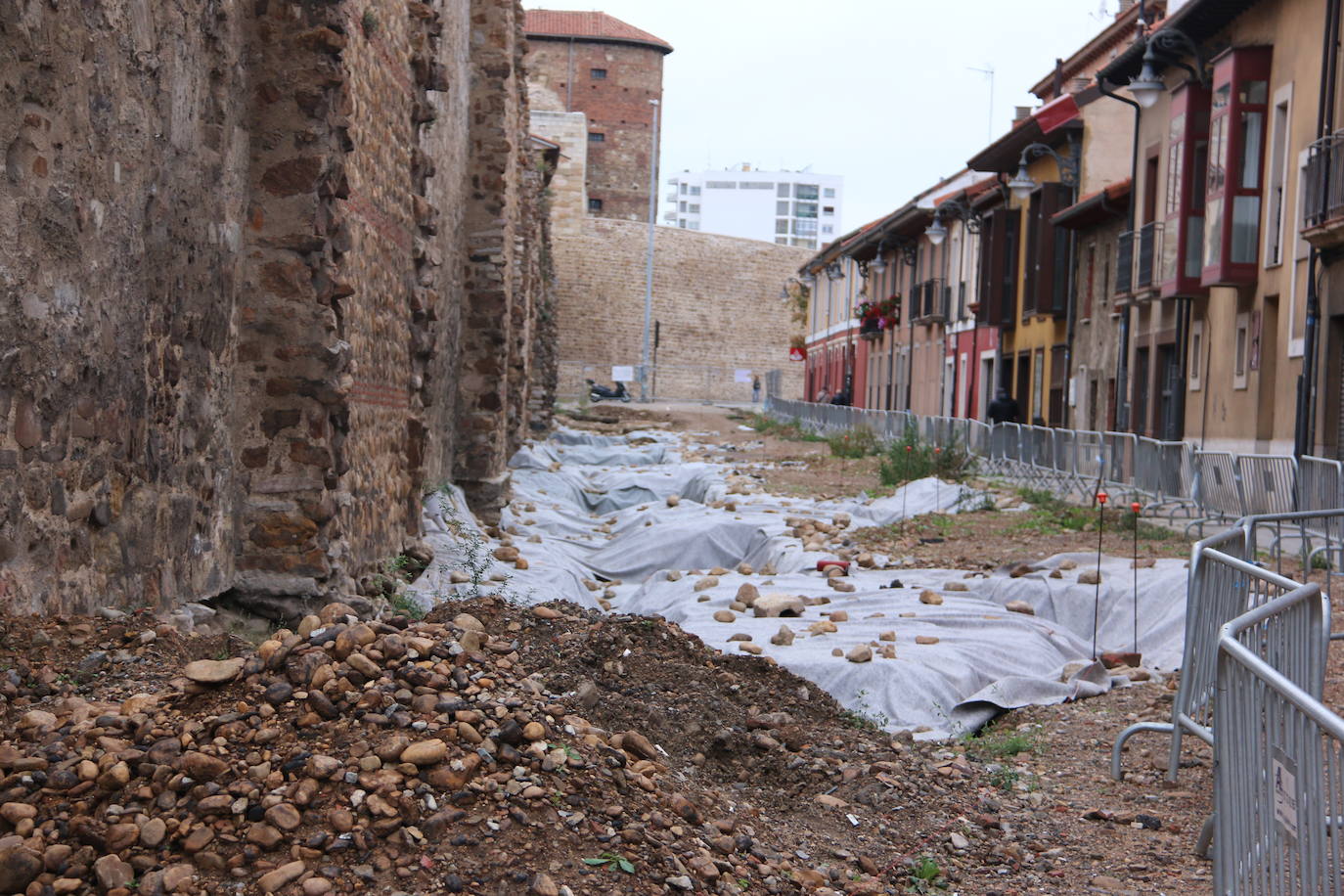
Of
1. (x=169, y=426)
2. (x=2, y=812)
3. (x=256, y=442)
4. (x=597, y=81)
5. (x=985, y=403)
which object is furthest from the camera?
(x=597, y=81)

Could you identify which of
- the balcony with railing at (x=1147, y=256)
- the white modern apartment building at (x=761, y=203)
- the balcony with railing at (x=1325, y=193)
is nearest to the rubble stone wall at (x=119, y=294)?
the balcony with railing at (x=1325, y=193)

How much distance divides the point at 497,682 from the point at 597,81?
63.2 m

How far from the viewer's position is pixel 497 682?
4.38 m

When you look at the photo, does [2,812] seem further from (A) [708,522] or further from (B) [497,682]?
(A) [708,522]

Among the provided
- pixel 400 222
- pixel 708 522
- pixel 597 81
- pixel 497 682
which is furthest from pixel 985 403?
pixel 597 81

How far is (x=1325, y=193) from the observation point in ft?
52.5

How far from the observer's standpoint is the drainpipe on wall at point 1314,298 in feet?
54.1

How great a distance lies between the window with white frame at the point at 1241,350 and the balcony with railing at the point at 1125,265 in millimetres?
3937

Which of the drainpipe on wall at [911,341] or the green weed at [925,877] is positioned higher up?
the drainpipe on wall at [911,341]

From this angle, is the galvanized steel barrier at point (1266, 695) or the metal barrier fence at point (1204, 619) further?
the metal barrier fence at point (1204, 619)

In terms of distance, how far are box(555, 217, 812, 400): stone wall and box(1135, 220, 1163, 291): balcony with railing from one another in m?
37.3

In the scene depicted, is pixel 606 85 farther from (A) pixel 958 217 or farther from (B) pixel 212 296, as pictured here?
(B) pixel 212 296

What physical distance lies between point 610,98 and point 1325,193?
2038 inches

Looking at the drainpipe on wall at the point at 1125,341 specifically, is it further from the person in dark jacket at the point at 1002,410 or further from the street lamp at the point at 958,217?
the street lamp at the point at 958,217
